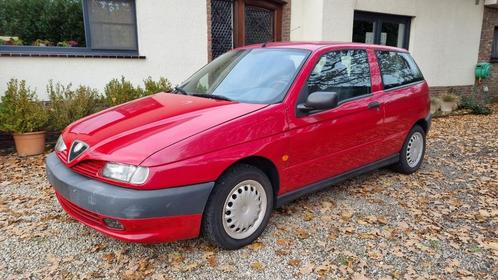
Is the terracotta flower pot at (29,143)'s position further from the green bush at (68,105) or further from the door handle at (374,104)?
the door handle at (374,104)

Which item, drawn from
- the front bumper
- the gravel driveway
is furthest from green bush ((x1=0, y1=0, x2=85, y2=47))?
the front bumper

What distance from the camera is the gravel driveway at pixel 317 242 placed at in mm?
2836

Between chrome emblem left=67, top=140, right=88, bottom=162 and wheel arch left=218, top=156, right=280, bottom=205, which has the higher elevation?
chrome emblem left=67, top=140, right=88, bottom=162

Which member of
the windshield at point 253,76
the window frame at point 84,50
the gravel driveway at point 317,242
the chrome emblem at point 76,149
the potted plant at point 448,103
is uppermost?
the window frame at point 84,50

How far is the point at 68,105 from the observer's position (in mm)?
5859

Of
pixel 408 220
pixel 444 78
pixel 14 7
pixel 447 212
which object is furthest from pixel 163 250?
pixel 444 78

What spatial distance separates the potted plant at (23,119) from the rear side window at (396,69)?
488 centimetres

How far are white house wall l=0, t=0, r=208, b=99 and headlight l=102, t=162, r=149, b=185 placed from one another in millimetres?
4628

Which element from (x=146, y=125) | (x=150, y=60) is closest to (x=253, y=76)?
(x=146, y=125)

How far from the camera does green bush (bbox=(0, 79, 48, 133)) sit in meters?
5.41

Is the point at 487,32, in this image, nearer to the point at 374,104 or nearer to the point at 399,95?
the point at 399,95

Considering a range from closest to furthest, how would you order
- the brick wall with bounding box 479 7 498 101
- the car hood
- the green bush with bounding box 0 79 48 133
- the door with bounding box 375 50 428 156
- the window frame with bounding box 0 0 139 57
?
the car hood
the door with bounding box 375 50 428 156
the green bush with bounding box 0 79 48 133
the window frame with bounding box 0 0 139 57
the brick wall with bounding box 479 7 498 101

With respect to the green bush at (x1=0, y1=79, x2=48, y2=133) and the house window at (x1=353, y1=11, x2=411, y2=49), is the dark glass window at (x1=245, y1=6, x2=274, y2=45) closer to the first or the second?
the house window at (x1=353, y1=11, x2=411, y2=49)

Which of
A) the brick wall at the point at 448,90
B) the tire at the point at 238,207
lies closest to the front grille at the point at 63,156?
the tire at the point at 238,207
